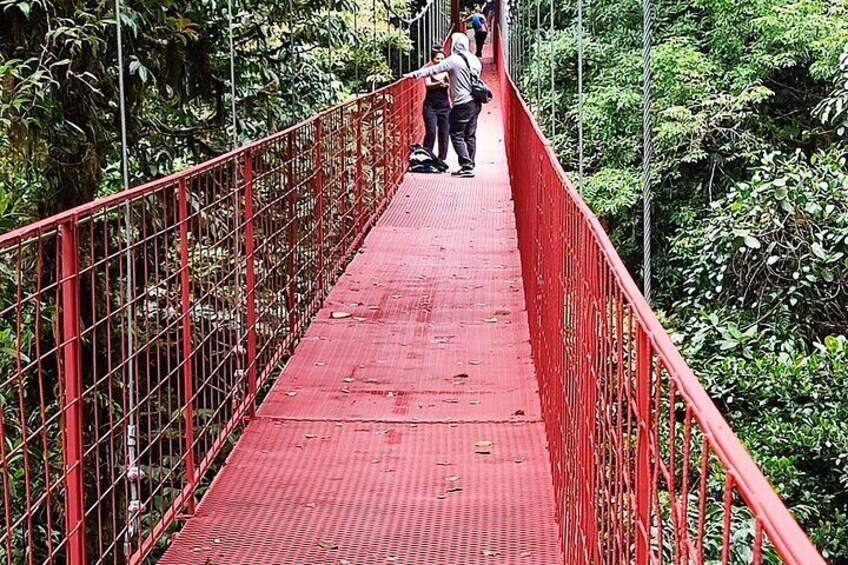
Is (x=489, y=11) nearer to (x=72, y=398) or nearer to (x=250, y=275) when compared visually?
(x=250, y=275)

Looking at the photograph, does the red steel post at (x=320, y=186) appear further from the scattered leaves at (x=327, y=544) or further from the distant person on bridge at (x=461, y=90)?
the distant person on bridge at (x=461, y=90)

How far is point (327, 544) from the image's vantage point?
11.0ft

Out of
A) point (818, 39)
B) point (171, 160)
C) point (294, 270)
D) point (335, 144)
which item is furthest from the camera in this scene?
point (818, 39)

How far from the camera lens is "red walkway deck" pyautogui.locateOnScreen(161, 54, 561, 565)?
11.0 feet

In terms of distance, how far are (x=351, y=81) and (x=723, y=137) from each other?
200 inches

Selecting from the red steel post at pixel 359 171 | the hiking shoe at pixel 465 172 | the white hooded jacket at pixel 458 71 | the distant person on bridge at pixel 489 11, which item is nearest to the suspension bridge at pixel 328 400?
the red steel post at pixel 359 171

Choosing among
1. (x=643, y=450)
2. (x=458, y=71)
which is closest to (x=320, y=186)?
(x=643, y=450)

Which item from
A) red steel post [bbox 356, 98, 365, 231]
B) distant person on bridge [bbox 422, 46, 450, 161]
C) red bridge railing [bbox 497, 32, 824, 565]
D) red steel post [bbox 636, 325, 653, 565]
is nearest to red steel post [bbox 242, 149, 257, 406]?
red bridge railing [bbox 497, 32, 824, 565]

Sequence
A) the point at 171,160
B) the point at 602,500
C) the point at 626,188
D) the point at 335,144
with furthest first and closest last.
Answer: the point at 626,188, the point at 335,144, the point at 171,160, the point at 602,500

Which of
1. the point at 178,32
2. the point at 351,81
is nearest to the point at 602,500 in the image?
the point at 178,32

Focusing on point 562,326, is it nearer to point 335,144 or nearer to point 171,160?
point 171,160

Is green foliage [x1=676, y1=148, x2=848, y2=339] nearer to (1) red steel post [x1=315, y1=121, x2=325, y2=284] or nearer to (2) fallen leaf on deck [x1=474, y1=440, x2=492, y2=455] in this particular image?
(1) red steel post [x1=315, y1=121, x2=325, y2=284]

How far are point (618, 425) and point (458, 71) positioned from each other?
9.82 meters

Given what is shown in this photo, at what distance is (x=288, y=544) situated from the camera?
3.36m
